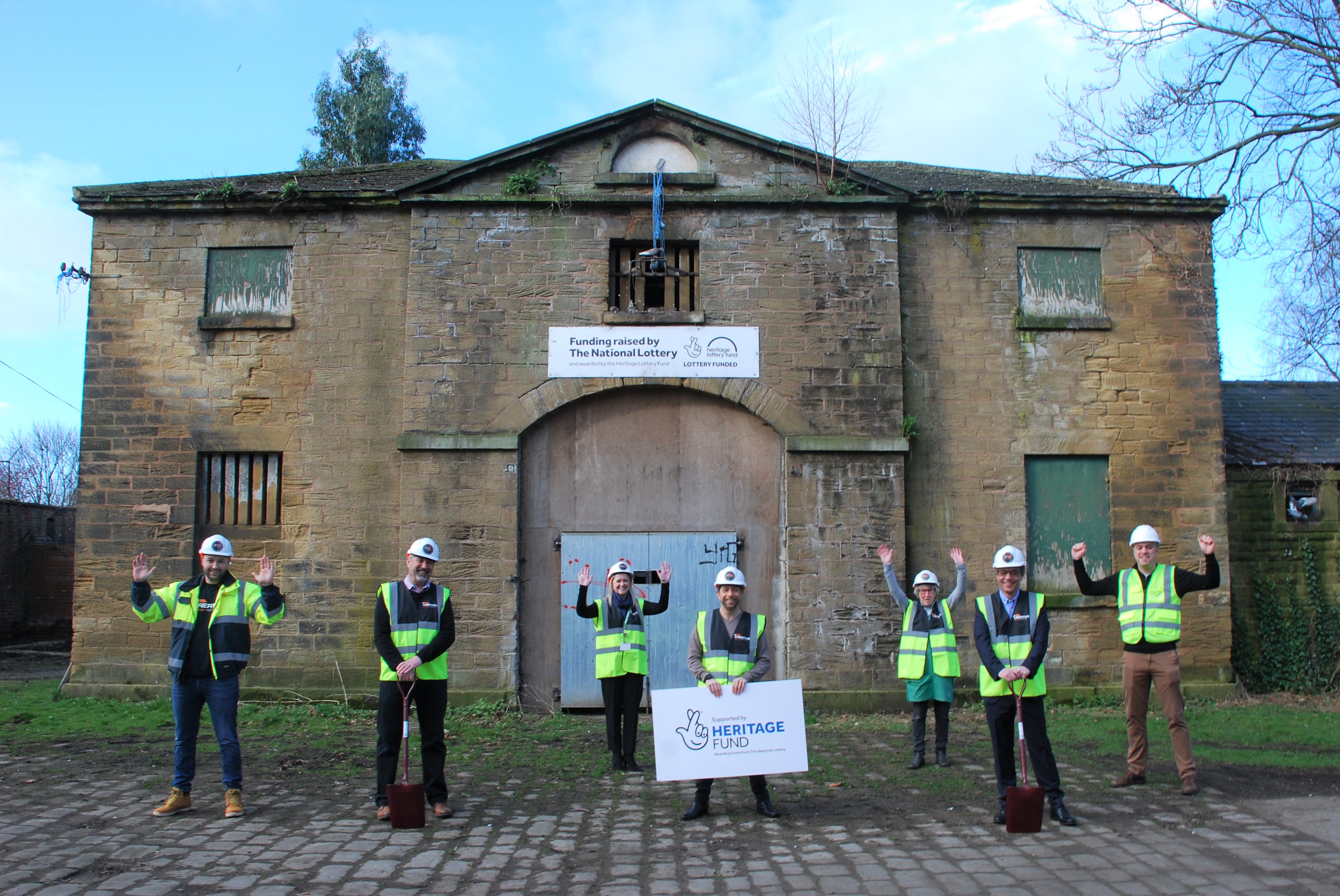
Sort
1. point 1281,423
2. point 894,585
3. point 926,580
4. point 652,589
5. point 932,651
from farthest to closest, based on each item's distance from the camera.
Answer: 1. point 1281,423
2. point 652,589
3. point 926,580
4. point 932,651
5. point 894,585

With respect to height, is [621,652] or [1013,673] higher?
[1013,673]

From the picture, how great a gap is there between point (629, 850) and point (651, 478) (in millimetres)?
6150

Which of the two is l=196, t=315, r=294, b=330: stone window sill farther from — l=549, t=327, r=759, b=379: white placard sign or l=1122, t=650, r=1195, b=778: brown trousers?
l=1122, t=650, r=1195, b=778: brown trousers

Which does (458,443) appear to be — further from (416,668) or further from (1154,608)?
(1154,608)

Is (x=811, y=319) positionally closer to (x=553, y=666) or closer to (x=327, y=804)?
(x=553, y=666)

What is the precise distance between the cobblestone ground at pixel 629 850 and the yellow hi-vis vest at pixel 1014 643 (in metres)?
0.89

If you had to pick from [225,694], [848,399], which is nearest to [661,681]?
[848,399]

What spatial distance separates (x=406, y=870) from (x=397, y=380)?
732cm

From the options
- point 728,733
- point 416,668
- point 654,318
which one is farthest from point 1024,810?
point 654,318

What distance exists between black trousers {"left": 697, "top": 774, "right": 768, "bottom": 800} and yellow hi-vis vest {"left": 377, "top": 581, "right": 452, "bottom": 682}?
6.48ft

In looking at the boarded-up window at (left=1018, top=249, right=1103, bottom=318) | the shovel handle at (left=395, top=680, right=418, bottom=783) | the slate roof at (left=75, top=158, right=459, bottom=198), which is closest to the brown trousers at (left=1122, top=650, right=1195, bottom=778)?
the shovel handle at (left=395, top=680, right=418, bottom=783)

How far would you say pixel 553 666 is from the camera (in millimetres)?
11336

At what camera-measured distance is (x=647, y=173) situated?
1179cm

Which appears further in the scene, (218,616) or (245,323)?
(245,323)
